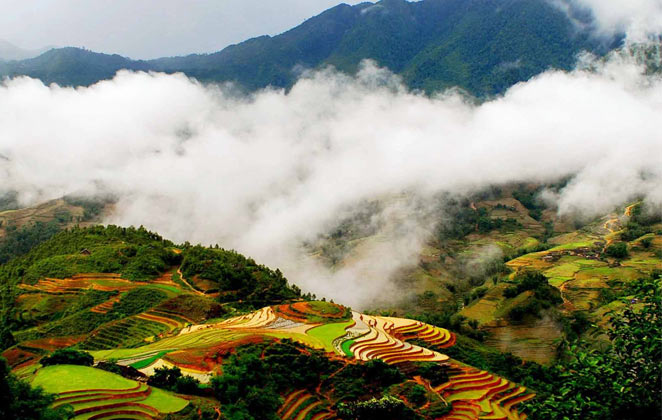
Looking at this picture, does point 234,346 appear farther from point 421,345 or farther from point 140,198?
point 140,198

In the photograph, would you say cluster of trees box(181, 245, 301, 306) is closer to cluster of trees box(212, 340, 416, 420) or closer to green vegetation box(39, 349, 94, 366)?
cluster of trees box(212, 340, 416, 420)

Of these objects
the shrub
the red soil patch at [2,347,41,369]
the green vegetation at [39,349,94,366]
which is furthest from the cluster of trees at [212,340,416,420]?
the shrub

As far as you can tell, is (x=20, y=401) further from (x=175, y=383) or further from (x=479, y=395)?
(x=479, y=395)

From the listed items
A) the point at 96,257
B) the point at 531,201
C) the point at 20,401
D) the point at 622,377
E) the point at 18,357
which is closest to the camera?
the point at 622,377

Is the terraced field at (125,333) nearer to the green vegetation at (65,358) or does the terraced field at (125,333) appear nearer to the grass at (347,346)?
the green vegetation at (65,358)

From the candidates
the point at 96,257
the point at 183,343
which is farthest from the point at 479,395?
the point at 96,257

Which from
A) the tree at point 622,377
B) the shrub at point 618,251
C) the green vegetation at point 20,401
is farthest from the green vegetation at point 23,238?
the shrub at point 618,251

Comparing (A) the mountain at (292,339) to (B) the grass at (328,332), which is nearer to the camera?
(A) the mountain at (292,339)
